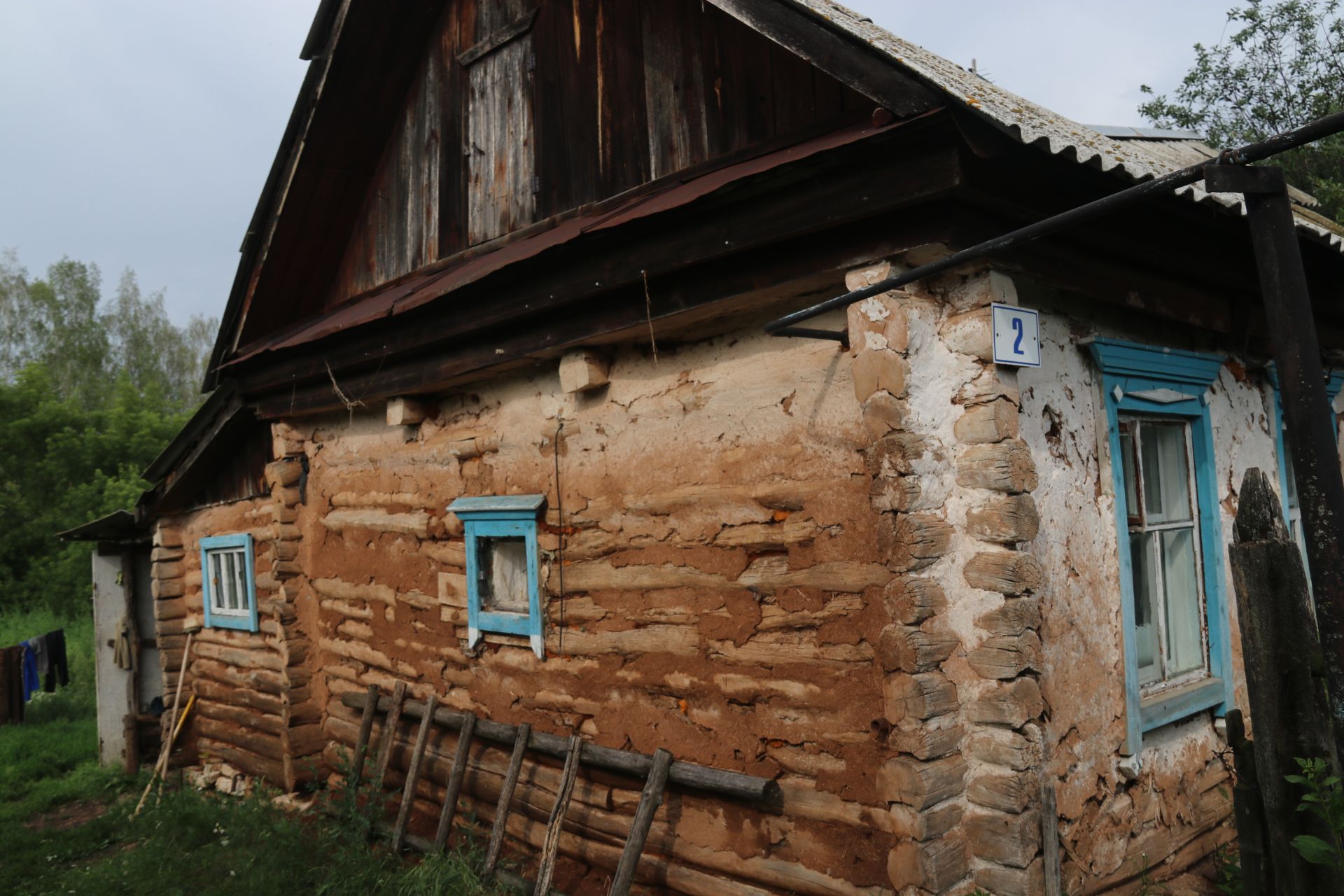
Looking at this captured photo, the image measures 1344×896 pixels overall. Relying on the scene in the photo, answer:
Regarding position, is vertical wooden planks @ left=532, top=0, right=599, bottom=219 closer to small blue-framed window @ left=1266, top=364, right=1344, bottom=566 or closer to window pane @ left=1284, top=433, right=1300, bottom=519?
small blue-framed window @ left=1266, top=364, right=1344, bottom=566

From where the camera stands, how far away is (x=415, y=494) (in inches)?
238

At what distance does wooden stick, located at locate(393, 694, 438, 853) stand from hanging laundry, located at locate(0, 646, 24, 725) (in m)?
8.61

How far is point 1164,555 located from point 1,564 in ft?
73.7

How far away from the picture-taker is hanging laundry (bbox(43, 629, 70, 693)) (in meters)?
12.0

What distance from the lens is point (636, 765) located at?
14.2 feet

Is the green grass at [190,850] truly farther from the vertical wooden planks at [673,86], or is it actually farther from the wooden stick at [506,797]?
the vertical wooden planks at [673,86]

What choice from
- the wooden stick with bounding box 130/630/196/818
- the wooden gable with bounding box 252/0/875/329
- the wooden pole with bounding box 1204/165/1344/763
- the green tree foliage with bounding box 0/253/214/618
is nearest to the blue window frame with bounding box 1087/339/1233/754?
the wooden gable with bounding box 252/0/875/329

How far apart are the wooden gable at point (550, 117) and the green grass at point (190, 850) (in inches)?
141

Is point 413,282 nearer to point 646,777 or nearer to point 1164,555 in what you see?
point 646,777

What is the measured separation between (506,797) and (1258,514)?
375 cm

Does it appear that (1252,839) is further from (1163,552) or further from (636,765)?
(636,765)

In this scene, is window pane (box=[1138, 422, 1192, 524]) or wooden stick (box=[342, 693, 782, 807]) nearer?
wooden stick (box=[342, 693, 782, 807])

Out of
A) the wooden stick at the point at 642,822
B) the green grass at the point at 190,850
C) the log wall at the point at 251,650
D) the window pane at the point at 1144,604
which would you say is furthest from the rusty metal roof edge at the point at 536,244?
the green grass at the point at 190,850

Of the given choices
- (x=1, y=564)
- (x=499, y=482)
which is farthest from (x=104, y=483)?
(x=499, y=482)
